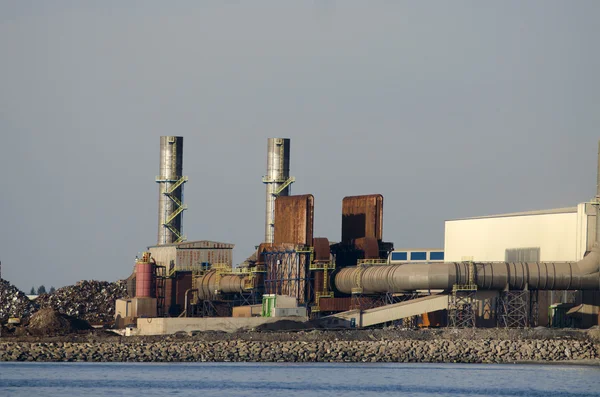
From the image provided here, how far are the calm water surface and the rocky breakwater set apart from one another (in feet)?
6.56

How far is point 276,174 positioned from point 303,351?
47.3 m

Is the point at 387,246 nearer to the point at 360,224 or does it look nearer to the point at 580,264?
the point at 360,224

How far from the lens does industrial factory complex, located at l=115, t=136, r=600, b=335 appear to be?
91.4 m

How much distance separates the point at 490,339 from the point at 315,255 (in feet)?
61.3

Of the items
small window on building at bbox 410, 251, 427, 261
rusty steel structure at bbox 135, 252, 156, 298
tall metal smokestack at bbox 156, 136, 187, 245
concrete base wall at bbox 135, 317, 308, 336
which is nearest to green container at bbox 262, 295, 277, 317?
concrete base wall at bbox 135, 317, 308, 336

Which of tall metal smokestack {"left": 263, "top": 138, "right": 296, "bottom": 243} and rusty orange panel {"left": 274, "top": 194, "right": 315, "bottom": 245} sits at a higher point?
tall metal smokestack {"left": 263, "top": 138, "right": 296, "bottom": 243}

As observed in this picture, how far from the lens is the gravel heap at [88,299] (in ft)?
379

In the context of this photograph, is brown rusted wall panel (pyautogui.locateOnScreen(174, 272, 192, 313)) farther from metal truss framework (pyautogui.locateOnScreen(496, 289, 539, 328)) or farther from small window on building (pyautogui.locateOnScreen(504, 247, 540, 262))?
metal truss framework (pyautogui.locateOnScreen(496, 289, 539, 328))

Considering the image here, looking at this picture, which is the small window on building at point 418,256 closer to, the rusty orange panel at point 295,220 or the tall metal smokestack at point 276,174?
the tall metal smokestack at point 276,174

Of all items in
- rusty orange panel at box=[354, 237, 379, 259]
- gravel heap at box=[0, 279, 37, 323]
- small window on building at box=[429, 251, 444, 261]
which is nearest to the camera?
Answer: rusty orange panel at box=[354, 237, 379, 259]

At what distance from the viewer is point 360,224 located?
105000mm

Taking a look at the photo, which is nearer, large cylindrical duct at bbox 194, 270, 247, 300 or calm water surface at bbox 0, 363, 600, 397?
calm water surface at bbox 0, 363, 600, 397

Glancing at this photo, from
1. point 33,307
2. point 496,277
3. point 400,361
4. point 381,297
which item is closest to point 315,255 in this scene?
point 381,297

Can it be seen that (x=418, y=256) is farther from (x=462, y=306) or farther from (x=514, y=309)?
(x=462, y=306)
